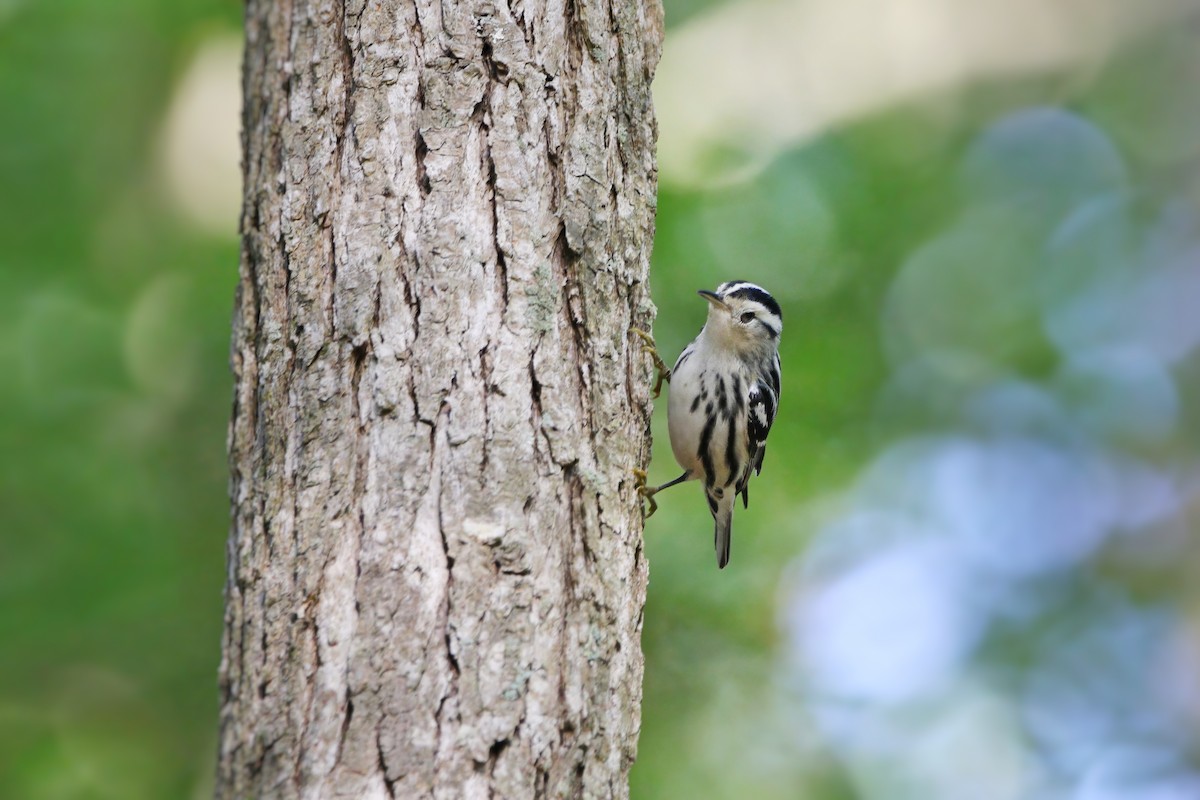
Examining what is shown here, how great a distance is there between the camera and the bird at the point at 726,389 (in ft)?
19.6

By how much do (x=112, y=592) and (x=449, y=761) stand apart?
5093 millimetres

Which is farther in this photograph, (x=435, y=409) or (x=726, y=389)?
(x=726, y=389)

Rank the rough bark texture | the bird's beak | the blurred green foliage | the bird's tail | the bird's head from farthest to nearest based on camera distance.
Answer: the blurred green foliage < the bird's tail < the bird's head < the bird's beak < the rough bark texture

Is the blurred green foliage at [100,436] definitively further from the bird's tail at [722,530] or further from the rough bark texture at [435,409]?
the rough bark texture at [435,409]

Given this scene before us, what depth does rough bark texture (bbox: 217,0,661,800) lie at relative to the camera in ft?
9.51

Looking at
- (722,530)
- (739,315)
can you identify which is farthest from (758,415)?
(722,530)

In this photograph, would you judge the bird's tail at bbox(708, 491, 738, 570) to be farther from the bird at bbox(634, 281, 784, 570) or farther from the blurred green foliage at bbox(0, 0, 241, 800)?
the blurred green foliage at bbox(0, 0, 241, 800)

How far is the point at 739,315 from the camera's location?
6078 mm

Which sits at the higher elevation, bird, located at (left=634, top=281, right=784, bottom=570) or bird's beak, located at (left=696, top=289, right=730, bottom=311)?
bird's beak, located at (left=696, top=289, right=730, bottom=311)

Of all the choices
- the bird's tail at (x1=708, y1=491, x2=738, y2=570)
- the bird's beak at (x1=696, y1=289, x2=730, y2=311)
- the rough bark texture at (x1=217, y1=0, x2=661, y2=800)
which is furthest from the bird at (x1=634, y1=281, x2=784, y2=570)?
the rough bark texture at (x1=217, y1=0, x2=661, y2=800)

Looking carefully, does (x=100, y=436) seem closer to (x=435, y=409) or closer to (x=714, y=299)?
(x=714, y=299)

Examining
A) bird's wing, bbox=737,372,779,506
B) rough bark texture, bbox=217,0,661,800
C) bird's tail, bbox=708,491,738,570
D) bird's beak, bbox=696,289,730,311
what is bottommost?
rough bark texture, bbox=217,0,661,800

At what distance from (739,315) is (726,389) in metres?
0.43

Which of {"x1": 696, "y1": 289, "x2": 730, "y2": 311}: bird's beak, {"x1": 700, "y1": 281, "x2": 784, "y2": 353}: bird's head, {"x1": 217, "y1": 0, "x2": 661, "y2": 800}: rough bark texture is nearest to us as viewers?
{"x1": 217, "y1": 0, "x2": 661, "y2": 800}: rough bark texture
